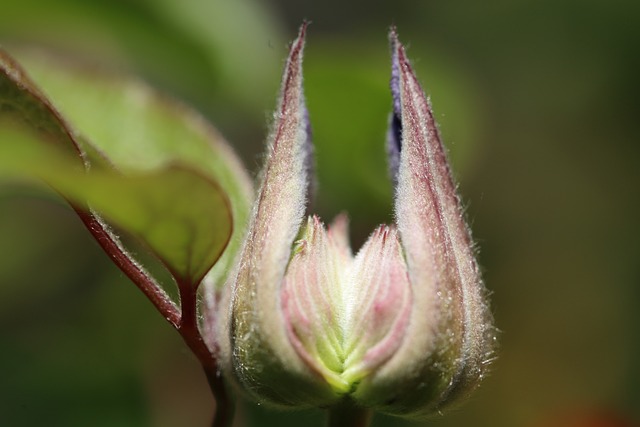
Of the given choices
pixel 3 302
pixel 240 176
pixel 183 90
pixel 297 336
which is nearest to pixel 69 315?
pixel 3 302

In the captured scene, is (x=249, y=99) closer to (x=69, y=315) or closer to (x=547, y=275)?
(x=69, y=315)

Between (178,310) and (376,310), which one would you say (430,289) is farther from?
(178,310)

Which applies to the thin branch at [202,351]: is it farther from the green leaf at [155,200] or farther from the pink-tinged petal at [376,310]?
the pink-tinged petal at [376,310]

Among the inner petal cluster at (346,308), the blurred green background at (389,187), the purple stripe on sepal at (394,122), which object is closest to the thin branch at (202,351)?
the inner petal cluster at (346,308)

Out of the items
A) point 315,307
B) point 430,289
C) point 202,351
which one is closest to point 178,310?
point 202,351

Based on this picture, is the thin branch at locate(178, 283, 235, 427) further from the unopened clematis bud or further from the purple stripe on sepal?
the purple stripe on sepal

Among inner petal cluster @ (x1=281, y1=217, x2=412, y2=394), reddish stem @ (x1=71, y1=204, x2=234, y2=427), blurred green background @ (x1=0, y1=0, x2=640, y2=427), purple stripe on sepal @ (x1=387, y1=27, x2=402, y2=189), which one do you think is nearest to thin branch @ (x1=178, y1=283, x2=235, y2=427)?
reddish stem @ (x1=71, y1=204, x2=234, y2=427)
